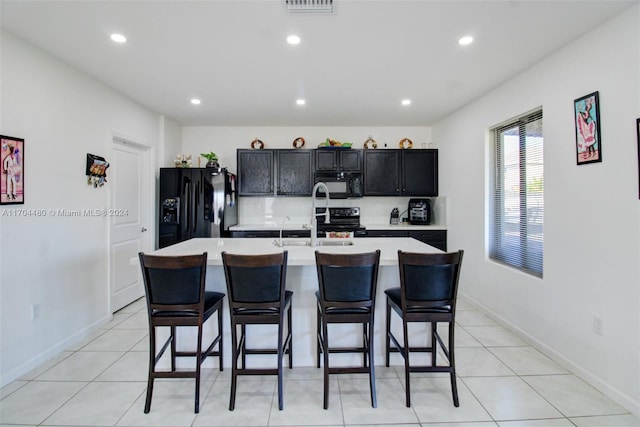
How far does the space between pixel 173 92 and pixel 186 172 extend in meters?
1.08

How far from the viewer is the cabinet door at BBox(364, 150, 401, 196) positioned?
4828mm

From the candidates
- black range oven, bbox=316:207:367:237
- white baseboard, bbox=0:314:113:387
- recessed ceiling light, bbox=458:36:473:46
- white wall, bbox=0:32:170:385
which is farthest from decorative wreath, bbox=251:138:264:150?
recessed ceiling light, bbox=458:36:473:46

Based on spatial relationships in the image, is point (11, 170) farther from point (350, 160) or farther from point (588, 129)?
point (588, 129)

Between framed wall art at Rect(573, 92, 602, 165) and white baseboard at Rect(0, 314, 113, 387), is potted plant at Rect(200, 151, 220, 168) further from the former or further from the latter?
framed wall art at Rect(573, 92, 602, 165)

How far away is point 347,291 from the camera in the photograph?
1917 millimetres

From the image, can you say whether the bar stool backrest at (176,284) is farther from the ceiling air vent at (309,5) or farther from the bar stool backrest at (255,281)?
the ceiling air vent at (309,5)

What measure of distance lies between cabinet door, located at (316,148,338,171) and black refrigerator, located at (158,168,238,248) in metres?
1.49

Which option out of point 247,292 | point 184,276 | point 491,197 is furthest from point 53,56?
point 491,197

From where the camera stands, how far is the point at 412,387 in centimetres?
215

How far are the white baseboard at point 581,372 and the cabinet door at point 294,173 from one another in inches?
121

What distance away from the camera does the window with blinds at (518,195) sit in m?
2.83

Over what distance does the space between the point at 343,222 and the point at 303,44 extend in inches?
112

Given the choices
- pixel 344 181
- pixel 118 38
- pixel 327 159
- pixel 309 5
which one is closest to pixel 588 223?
pixel 309 5

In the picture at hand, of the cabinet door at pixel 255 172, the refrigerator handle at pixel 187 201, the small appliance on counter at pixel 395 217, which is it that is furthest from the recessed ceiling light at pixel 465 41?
the refrigerator handle at pixel 187 201
